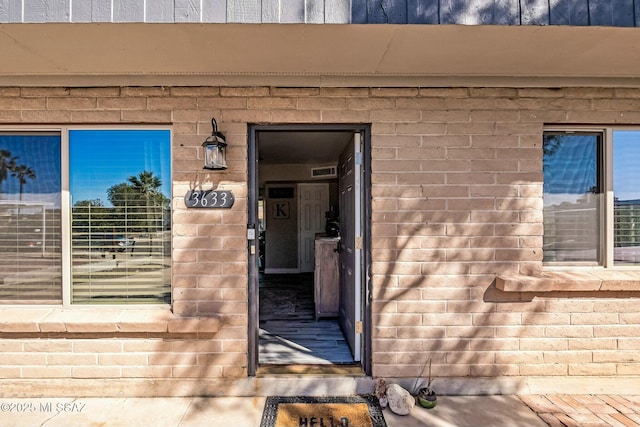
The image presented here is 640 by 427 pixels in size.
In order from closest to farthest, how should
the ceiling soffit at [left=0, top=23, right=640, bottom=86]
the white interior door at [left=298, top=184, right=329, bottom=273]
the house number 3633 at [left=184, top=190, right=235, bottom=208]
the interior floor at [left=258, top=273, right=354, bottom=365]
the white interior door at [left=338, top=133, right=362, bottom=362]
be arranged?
the ceiling soffit at [left=0, top=23, right=640, bottom=86] < the house number 3633 at [left=184, top=190, right=235, bottom=208] < the white interior door at [left=338, top=133, right=362, bottom=362] < the interior floor at [left=258, top=273, right=354, bottom=365] < the white interior door at [left=298, top=184, right=329, bottom=273]

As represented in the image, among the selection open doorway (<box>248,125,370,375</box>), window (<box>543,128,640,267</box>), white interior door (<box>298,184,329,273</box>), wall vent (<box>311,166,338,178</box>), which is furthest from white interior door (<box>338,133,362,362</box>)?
white interior door (<box>298,184,329,273</box>)

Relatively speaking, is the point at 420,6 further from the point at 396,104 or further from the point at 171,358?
the point at 171,358

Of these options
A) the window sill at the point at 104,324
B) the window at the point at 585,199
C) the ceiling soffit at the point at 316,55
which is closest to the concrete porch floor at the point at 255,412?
the window sill at the point at 104,324

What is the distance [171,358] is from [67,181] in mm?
1603

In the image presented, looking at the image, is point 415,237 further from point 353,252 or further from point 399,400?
point 399,400

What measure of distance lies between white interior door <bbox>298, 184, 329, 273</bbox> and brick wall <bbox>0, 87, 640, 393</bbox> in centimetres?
444

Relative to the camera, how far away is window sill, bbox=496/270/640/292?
240cm

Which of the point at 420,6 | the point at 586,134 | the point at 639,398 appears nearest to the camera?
the point at 420,6

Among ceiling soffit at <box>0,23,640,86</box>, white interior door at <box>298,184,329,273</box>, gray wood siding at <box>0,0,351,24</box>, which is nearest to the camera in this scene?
gray wood siding at <box>0,0,351,24</box>

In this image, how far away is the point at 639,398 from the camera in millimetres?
2424

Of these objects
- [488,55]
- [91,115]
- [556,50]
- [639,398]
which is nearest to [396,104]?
[488,55]

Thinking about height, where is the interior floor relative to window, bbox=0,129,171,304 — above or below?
below

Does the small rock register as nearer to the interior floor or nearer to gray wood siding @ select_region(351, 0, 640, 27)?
the interior floor

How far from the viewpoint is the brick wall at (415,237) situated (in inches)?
96.8
